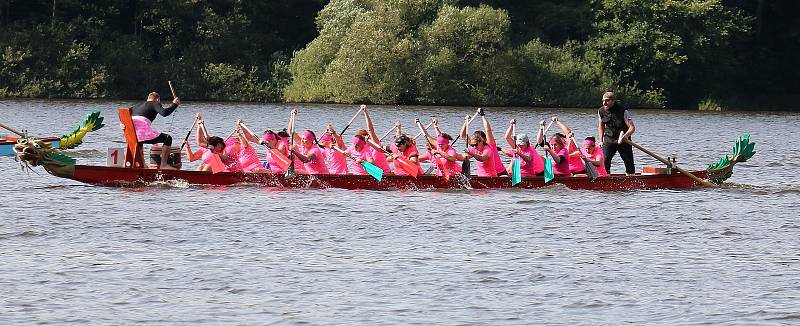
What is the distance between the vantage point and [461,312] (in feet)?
51.8

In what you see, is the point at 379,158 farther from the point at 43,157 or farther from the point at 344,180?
the point at 43,157

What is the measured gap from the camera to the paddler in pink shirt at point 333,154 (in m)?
25.6

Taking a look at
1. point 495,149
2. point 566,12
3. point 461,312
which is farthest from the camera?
point 566,12

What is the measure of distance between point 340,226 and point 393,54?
38311 mm

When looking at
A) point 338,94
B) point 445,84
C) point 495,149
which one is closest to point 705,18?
point 445,84

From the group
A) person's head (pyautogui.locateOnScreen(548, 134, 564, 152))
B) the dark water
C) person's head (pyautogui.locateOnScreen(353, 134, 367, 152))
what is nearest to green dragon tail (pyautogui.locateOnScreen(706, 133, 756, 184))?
the dark water

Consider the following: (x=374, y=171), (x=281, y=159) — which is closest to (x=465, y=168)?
(x=374, y=171)

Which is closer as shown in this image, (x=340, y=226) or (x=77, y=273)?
(x=77, y=273)

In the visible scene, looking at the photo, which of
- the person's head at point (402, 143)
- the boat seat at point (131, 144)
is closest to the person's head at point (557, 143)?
the person's head at point (402, 143)

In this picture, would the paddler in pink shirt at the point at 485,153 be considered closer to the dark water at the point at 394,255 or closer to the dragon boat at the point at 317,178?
the dragon boat at the point at 317,178

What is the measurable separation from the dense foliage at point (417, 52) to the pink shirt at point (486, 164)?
33760 millimetres

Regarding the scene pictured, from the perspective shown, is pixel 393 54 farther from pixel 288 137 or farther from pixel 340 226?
pixel 340 226

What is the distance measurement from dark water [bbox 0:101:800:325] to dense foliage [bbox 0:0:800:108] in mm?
31489

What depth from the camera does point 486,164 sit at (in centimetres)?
2538
